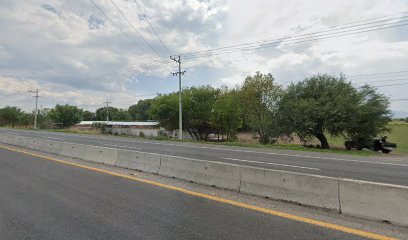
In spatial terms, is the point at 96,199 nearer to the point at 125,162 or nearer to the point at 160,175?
the point at 160,175

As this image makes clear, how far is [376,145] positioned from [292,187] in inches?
936

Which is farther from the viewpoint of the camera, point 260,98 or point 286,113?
point 260,98

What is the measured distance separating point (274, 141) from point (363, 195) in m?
29.9

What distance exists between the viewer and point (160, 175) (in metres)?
9.55

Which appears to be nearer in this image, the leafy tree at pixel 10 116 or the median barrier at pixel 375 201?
the median barrier at pixel 375 201

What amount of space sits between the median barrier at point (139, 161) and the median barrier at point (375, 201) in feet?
19.4

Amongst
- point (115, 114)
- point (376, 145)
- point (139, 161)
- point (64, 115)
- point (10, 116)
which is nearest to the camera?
point (139, 161)

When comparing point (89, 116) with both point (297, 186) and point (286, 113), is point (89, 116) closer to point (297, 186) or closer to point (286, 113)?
point (286, 113)

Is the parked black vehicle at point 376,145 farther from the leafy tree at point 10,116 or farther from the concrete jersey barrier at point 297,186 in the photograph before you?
the leafy tree at point 10,116

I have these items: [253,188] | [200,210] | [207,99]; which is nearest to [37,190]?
[200,210]

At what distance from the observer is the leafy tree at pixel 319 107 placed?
1040 inches

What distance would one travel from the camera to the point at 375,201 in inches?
207

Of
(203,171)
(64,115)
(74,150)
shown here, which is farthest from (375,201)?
(64,115)

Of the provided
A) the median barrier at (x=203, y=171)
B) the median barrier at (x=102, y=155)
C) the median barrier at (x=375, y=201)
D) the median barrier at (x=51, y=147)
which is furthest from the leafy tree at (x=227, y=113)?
the median barrier at (x=375, y=201)
